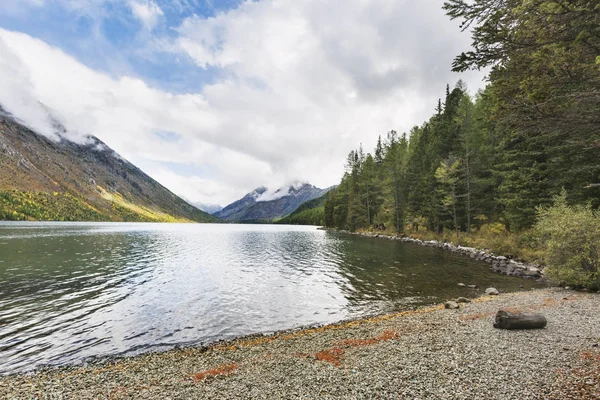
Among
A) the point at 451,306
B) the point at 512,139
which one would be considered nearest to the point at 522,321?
the point at 451,306

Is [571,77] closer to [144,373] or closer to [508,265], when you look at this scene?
[144,373]

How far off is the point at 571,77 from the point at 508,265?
91.7 ft

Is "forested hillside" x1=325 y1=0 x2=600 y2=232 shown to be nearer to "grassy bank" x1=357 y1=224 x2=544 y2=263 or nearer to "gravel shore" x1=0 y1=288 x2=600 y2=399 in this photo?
"grassy bank" x1=357 y1=224 x2=544 y2=263

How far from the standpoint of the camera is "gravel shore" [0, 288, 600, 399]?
25.1ft

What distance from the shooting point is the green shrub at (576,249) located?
734 inches

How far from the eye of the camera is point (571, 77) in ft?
28.3

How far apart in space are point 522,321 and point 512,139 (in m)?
14.8

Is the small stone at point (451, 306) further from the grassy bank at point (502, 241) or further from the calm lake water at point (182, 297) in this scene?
the grassy bank at point (502, 241)

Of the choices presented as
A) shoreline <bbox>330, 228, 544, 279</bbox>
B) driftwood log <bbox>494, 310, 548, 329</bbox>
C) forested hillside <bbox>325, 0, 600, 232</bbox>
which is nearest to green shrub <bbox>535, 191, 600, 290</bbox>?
forested hillside <bbox>325, 0, 600, 232</bbox>

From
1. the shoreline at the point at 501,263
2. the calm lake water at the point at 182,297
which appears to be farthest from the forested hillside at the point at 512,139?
the calm lake water at the point at 182,297

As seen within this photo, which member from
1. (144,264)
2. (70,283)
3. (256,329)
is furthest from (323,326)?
(144,264)

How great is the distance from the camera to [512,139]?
69.2 ft

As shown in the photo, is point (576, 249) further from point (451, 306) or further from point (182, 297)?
point (182, 297)

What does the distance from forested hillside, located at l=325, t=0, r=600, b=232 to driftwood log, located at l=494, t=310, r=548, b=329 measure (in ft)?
22.1
